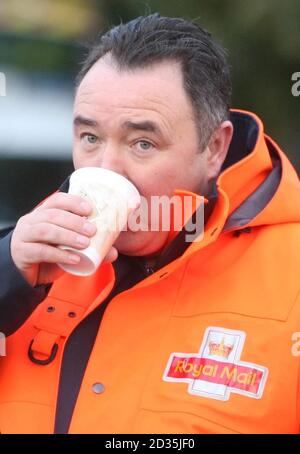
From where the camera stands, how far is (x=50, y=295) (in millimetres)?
2656

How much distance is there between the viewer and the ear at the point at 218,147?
2705mm

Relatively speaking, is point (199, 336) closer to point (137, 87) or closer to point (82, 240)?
point (82, 240)

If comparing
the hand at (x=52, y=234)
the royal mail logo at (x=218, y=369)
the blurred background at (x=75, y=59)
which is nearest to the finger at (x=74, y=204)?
the hand at (x=52, y=234)

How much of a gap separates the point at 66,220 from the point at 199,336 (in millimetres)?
460

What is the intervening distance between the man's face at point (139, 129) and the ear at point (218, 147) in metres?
0.12

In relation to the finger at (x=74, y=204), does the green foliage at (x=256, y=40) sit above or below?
above

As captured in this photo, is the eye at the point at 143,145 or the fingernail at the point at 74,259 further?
the eye at the point at 143,145

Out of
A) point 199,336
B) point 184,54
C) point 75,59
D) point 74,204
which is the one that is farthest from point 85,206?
point 75,59

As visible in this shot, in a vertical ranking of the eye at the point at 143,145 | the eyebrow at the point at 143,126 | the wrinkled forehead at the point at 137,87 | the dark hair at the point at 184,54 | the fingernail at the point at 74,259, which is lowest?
the fingernail at the point at 74,259

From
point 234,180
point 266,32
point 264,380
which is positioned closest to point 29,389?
point 264,380

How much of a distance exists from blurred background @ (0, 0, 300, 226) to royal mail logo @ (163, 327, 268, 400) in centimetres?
240

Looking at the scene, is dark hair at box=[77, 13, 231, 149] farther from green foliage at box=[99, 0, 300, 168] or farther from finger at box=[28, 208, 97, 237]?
green foliage at box=[99, 0, 300, 168]

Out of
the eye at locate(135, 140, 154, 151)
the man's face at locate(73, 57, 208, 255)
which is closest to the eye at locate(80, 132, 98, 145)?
the man's face at locate(73, 57, 208, 255)

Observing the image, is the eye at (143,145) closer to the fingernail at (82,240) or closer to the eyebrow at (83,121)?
the eyebrow at (83,121)
